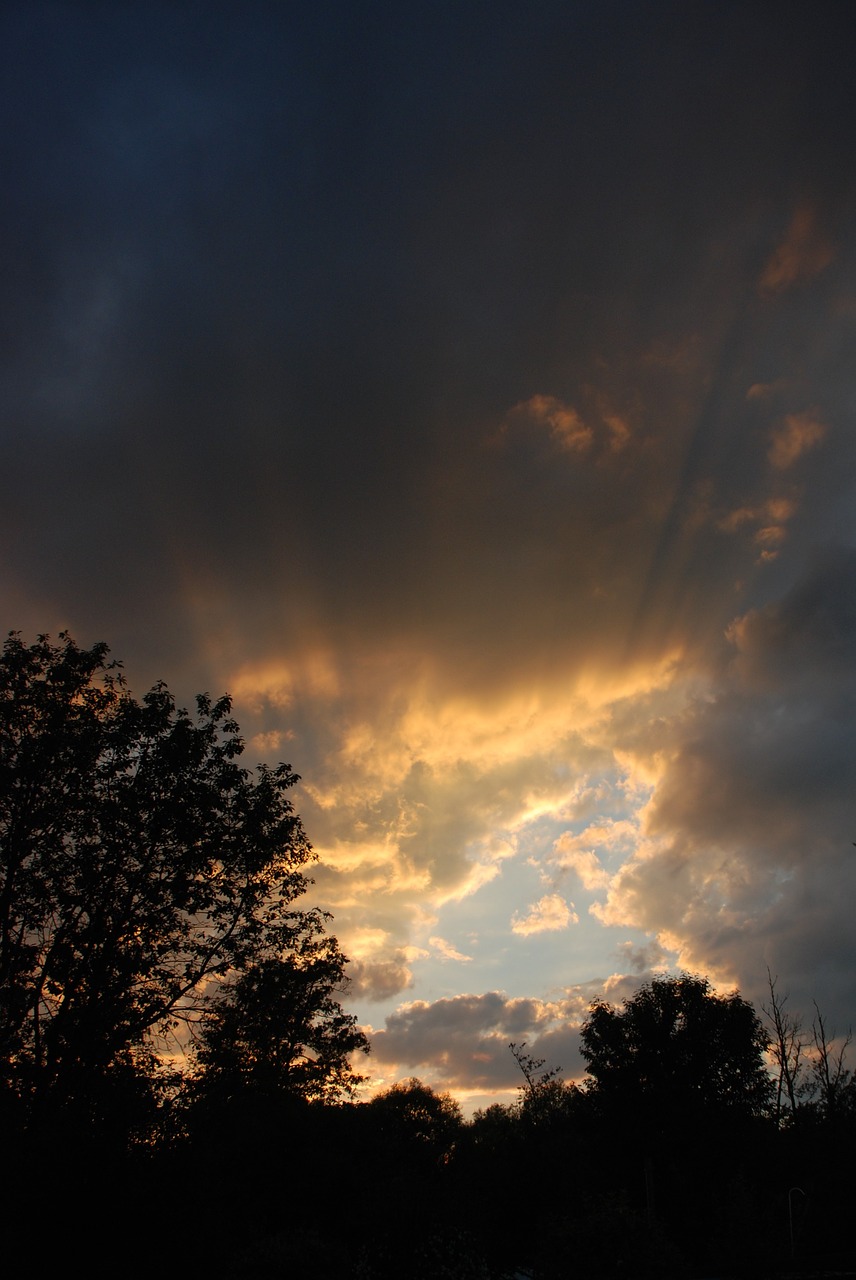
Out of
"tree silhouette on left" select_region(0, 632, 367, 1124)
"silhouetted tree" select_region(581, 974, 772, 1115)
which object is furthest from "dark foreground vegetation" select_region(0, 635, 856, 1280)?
"silhouetted tree" select_region(581, 974, 772, 1115)

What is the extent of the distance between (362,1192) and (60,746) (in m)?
37.4

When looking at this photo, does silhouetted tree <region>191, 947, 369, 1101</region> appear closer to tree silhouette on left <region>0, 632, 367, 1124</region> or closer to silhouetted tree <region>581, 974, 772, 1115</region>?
tree silhouette on left <region>0, 632, 367, 1124</region>

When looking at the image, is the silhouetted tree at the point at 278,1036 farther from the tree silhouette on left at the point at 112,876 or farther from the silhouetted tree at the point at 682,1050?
the silhouetted tree at the point at 682,1050

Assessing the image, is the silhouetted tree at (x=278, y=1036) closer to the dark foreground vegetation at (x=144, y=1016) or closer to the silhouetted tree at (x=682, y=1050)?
the dark foreground vegetation at (x=144, y=1016)

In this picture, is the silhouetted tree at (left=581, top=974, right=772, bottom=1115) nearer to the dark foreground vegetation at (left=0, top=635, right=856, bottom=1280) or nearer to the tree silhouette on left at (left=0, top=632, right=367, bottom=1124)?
the dark foreground vegetation at (left=0, top=635, right=856, bottom=1280)

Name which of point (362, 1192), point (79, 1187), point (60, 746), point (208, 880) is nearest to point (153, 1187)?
point (79, 1187)

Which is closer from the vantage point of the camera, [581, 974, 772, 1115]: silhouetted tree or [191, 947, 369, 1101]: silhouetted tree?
[191, 947, 369, 1101]: silhouetted tree

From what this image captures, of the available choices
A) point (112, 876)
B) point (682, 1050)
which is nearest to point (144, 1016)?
point (112, 876)

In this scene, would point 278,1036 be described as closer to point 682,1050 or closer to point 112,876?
point 112,876

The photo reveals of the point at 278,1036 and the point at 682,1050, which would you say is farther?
the point at 682,1050

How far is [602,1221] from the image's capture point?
76.7 ft

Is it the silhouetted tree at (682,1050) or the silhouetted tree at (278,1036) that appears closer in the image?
the silhouetted tree at (278,1036)

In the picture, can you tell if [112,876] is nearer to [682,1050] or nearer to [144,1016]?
[144,1016]

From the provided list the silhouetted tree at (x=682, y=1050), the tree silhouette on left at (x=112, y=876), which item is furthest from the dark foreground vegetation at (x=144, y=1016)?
the silhouetted tree at (x=682, y=1050)
